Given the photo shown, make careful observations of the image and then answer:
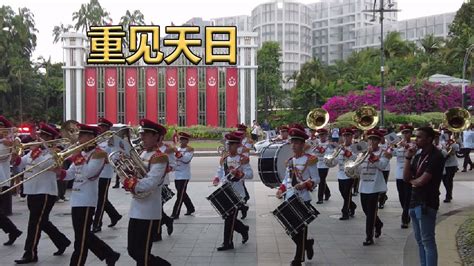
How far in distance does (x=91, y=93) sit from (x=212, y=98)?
31.1 ft

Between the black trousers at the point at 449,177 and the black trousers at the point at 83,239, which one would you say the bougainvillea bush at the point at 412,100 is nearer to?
the black trousers at the point at 449,177

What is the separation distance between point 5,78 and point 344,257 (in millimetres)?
50553

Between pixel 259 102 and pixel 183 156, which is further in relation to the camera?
pixel 259 102

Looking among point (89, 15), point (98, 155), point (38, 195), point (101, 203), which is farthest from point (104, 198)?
point (89, 15)

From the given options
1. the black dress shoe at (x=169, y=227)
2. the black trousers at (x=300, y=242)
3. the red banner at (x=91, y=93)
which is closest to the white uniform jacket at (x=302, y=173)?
the black trousers at (x=300, y=242)

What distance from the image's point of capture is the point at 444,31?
11088cm

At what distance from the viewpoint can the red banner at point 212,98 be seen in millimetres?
43062

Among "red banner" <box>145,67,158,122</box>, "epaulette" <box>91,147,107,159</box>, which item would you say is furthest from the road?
"red banner" <box>145,67,158,122</box>

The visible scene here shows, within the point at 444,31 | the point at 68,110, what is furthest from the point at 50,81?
the point at 444,31

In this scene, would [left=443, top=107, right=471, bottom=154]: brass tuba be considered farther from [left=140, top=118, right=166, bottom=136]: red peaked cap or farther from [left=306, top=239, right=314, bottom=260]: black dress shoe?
[left=140, top=118, right=166, bottom=136]: red peaked cap

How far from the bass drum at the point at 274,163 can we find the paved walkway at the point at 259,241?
913mm

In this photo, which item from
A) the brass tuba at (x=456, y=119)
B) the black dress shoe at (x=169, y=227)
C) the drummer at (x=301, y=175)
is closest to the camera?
the drummer at (x=301, y=175)

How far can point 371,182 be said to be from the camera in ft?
27.9

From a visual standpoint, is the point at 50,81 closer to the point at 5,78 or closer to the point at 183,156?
the point at 5,78
